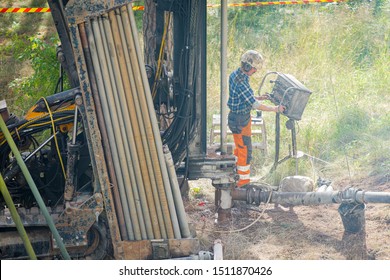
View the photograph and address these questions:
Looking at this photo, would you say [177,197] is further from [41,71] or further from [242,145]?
[41,71]

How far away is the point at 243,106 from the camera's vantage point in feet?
27.7

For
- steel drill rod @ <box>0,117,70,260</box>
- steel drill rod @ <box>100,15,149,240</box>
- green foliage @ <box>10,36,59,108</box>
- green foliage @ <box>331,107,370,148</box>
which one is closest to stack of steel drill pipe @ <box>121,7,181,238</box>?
steel drill rod @ <box>100,15,149,240</box>

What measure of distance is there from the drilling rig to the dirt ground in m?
0.30

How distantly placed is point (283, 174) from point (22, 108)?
14.6ft

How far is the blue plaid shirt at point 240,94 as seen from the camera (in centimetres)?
831

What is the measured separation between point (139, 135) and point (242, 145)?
2.94 metres

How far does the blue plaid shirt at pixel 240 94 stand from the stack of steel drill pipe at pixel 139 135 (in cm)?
269

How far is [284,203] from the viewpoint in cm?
791

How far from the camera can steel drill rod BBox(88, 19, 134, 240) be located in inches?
224

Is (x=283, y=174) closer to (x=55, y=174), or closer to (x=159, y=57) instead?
(x=159, y=57)

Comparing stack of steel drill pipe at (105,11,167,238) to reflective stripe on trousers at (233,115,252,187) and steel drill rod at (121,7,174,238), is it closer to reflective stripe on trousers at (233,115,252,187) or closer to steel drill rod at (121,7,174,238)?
steel drill rod at (121,7,174,238)

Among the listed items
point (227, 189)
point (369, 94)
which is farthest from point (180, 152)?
point (369, 94)

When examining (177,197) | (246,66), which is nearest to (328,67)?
(246,66)

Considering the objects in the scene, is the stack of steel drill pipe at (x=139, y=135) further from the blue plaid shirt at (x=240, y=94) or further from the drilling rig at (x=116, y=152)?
the blue plaid shirt at (x=240, y=94)
